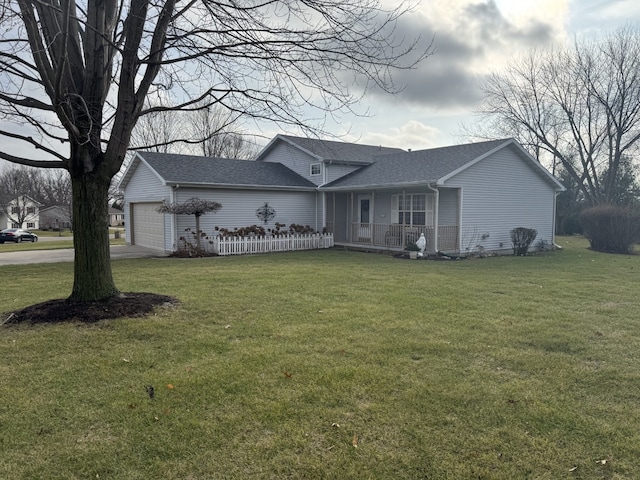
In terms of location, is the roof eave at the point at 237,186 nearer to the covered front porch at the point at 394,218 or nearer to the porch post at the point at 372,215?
the covered front porch at the point at 394,218

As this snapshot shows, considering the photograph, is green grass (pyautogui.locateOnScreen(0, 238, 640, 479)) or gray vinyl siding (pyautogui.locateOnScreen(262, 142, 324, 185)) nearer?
green grass (pyautogui.locateOnScreen(0, 238, 640, 479))

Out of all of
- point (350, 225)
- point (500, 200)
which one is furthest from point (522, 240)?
point (350, 225)

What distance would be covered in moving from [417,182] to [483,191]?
3.26 metres

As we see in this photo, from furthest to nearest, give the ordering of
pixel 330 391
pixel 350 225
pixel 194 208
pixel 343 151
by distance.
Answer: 1. pixel 343 151
2. pixel 350 225
3. pixel 194 208
4. pixel 330 391

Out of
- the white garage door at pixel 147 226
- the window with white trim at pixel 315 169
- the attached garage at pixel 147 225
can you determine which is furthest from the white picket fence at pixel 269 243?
the window with white trim at pixel 315 169

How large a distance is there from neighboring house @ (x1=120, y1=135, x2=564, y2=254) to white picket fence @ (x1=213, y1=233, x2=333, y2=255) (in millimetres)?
1163

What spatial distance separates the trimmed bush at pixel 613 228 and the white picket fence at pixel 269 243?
37.1ft

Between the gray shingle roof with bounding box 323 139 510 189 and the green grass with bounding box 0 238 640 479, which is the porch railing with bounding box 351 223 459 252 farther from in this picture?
the green grass with bounding box 0 238 640 479

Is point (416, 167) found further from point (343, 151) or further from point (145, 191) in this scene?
point (145, 191)

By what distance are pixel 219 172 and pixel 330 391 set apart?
640 inches

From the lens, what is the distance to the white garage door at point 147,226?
723 inches

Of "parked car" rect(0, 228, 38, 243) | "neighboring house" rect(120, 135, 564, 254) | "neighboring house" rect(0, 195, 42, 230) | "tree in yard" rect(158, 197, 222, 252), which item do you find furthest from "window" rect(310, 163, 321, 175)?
"neighboring house" rect(0, 195, 42, 230)

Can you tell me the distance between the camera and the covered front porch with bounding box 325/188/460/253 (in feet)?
54.4

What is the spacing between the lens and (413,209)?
18.2 meters
